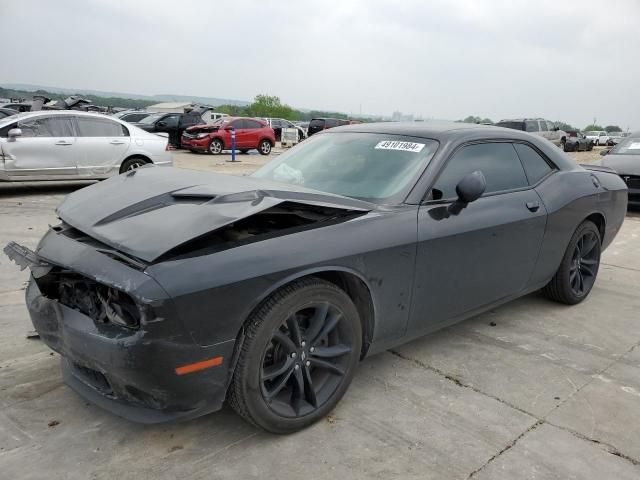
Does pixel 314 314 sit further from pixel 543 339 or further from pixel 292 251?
pixel 543 339

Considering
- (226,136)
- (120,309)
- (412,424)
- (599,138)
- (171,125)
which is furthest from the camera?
(599,138)

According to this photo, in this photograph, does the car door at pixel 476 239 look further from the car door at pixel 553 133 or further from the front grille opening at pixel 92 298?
the car door at pixel 553 133

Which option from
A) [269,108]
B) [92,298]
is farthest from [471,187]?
[269,108]

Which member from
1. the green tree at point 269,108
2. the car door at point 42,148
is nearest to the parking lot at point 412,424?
the car door at point 42,148

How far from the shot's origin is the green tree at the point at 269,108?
10231cm

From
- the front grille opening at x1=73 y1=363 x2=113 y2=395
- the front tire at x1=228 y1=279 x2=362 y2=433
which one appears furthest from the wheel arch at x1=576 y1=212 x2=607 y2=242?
the front grille opening at x1=73 y1=363 x2=113 y2=395

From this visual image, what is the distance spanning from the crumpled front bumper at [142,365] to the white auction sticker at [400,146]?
1.75 meters

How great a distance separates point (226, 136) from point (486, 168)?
711 inches

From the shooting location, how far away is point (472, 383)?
10.5 feet

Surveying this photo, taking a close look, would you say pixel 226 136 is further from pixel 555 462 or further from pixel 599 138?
pixel 599 138

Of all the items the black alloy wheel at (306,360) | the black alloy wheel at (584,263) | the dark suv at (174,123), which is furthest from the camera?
the dark suv at (174,123)

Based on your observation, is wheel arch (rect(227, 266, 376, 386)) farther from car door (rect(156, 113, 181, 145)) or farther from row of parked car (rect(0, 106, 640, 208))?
car door (rect(156, 113, 181, 145))

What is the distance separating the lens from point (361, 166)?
340 cm

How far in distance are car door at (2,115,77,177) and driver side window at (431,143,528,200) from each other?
806cm
